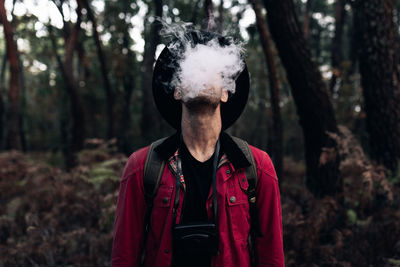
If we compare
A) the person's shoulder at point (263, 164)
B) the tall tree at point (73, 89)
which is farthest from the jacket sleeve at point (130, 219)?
the tall tree at point (73, 89)

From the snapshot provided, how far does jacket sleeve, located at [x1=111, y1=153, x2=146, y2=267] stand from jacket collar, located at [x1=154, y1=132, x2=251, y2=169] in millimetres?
168

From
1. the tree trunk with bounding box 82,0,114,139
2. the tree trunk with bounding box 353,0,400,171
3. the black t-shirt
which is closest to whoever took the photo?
the black t-shirt

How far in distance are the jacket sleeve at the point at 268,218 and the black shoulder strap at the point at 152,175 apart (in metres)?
0.62

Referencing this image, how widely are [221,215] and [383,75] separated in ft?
15.0

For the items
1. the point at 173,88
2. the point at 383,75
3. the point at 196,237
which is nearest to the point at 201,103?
the point at 173,88

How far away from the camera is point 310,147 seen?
4.96 m

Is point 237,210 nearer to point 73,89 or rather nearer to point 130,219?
point 130,219

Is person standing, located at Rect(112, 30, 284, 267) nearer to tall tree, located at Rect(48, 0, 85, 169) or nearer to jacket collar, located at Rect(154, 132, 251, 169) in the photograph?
jacket collar, located at Rect(154, 132, 251, 169)

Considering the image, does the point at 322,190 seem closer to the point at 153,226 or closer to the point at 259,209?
the point at 259,209

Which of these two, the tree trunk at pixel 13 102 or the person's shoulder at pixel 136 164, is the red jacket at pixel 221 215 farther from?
the tree trunk at pixel 13 102

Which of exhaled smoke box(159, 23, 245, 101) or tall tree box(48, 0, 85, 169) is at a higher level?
tall tree box(48, 0, 85, 169)

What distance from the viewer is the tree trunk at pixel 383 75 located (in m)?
5.07

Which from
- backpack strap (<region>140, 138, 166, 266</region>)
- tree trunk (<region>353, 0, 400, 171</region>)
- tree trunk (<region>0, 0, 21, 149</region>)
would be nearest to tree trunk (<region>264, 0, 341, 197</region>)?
tree trunk (<region>353, 0, 400, 171</region>)

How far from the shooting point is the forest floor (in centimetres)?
395
